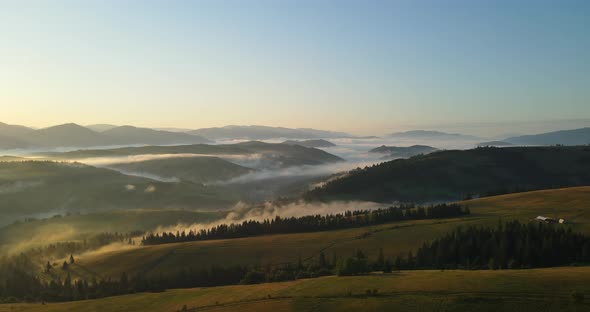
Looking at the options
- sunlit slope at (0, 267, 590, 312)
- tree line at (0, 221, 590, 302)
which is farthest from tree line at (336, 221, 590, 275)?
sunlit slope at (0, 267, 590, 312)

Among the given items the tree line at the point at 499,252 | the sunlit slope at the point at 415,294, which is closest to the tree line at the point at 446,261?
the tree line at the point at 499,252

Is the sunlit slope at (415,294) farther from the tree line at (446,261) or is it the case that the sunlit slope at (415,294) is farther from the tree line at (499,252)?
the tree line at (499,252)

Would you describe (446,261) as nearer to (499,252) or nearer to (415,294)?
(499,252)

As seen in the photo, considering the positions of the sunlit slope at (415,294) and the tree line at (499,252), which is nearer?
the sunlit slope at (415,294)

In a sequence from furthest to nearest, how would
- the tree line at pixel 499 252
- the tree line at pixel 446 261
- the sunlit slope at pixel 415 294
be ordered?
1. the tree line at pixel 446 261
2. the tree line at pixel 499 252
3. the sunlit slope at pixel 415 294

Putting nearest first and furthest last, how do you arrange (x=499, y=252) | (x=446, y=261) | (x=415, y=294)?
(x=415, y=294) → (x=499, y=252) → (x=446, y=261)

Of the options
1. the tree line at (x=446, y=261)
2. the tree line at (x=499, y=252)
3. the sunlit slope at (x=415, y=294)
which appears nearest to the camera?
the sunlit slope at (x=415, y=294)

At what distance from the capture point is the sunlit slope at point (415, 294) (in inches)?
3056

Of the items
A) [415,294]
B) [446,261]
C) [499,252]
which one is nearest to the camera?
[415,294]

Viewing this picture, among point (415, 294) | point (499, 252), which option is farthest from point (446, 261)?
point (415, 294)

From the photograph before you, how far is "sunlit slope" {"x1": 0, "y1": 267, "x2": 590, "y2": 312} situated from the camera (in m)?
77.6

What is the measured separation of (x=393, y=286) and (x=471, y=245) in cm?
7401

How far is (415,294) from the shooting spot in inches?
3442

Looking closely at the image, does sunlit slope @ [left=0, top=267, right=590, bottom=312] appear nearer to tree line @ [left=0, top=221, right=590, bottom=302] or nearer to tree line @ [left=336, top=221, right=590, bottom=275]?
tree line @ [left=0, top=221, right=590, bottom=302]
